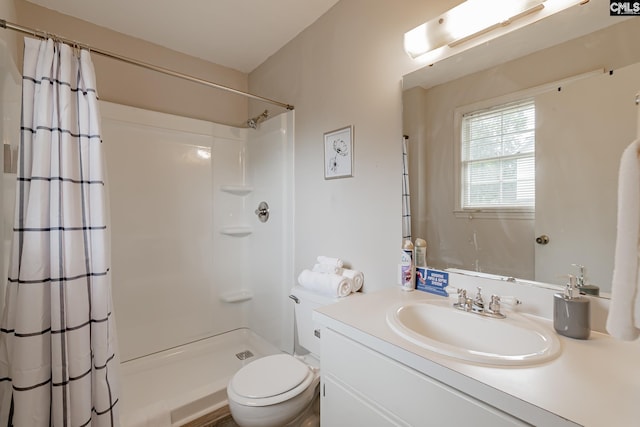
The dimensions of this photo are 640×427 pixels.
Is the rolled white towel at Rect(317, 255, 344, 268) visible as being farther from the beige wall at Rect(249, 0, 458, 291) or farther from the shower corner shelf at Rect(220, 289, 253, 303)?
the shower corner shelf at Rect(220, 289, 253, 303)

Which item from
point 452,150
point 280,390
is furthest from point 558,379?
point 280,390

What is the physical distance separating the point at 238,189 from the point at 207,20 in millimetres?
1229

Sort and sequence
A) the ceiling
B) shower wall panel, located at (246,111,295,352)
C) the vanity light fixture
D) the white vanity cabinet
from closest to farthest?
the white vanity cabinet
the vanity light fixture
the ceiling
shower wall panel, located at (246,111,295,352)

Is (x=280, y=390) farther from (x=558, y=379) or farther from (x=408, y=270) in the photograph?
(x=558, y=379)

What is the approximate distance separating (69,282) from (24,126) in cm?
62

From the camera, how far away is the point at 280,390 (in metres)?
1.24

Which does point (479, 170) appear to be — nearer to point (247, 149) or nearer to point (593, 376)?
point (593, 376)

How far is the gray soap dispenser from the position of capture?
2.66ft

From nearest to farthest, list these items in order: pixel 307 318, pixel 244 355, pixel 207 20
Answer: pixel 307 318, pixel 207 20, pixel 244 355

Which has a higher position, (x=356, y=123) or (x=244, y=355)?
(x=356, y=123)

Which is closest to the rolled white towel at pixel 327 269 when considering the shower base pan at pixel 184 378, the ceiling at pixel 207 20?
the shower base pan at pixel 184 378

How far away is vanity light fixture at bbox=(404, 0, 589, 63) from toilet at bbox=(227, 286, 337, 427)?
4.24 ft

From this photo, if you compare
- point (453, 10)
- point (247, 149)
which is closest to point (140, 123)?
point (247, 149)

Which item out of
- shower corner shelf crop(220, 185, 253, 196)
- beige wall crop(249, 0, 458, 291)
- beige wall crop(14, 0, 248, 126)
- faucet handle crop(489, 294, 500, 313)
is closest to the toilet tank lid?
beige wall crop(249, 0, 458, 291)
